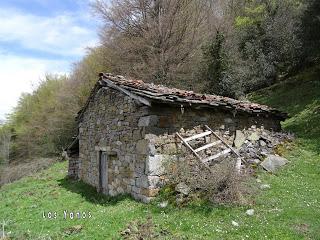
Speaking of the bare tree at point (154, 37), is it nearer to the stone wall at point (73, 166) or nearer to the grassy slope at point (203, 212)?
the stone wall at point (73, 166)

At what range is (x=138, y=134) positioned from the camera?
419 inches

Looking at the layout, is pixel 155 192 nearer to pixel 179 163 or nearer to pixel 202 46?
pixel 179 163

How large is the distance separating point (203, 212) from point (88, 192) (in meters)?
6.43

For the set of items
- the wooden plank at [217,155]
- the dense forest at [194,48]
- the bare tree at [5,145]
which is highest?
the dense forest at [194,48]

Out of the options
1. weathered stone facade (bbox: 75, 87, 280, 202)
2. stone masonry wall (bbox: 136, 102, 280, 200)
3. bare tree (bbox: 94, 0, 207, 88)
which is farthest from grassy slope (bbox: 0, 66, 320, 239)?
bare tree (bbox: 94, 0, 207, 88)

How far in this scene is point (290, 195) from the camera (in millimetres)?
9492

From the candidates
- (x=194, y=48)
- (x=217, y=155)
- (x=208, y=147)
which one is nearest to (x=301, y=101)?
(x=194, y=48)

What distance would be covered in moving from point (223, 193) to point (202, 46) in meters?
16.4

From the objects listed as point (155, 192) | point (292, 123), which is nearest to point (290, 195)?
point (155, 192)

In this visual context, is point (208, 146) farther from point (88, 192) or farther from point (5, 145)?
point (5, 145)

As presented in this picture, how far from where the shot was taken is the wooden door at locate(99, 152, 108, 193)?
13066 millimetres

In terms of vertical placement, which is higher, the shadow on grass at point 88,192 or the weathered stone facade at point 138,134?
the weathered stone facade at point 138,134

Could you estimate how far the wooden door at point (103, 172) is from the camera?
13066 millimetres

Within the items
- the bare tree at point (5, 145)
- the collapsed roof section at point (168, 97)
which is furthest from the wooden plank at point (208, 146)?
the bare tree at point (5, 145)
